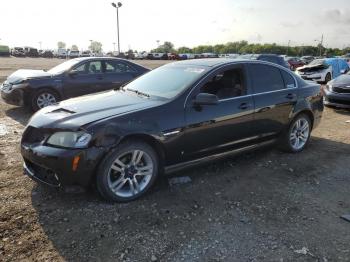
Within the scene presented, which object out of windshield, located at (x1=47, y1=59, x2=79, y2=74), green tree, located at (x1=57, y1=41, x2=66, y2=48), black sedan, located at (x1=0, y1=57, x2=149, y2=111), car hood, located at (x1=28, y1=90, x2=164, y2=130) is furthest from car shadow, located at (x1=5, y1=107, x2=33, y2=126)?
green tree, located at (x1=57, y1=41, x2=66, y2=48)

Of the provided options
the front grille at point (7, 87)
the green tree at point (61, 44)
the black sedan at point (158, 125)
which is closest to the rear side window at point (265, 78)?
the black sedan at point (158, 125)

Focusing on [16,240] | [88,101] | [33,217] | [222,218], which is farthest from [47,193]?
[222,218]

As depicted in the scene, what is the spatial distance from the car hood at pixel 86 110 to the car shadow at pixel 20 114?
150 inches

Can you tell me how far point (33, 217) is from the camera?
388cm

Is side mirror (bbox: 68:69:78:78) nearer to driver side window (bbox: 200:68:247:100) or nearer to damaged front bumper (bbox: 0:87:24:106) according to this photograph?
damaged front bumper (bbox: 0:87:24:106)

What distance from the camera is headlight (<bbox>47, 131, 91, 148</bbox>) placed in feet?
12.7

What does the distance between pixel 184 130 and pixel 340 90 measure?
733cm

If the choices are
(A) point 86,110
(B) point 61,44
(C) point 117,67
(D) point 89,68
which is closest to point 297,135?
(A) point 86,110

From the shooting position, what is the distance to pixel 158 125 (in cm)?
431

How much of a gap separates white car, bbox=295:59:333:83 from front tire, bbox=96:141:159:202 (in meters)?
15.9

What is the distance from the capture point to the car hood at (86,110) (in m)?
4.08

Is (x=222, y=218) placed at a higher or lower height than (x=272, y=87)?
lower

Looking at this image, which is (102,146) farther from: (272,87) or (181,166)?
(272,87)

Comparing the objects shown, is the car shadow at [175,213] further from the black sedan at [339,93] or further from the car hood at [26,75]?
the car hood at [26,75]
